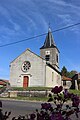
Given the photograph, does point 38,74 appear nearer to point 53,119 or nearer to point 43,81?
point 43,81

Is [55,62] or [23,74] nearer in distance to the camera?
[23,74]

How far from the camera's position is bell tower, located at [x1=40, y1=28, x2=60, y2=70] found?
53469 mm

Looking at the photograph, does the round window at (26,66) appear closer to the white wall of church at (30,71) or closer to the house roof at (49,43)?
the white wall of church at (30,71)

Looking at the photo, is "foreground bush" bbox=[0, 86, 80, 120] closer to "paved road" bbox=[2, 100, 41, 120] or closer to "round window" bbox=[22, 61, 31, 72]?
"paved road" bbox=[2, 100, 41, 120]

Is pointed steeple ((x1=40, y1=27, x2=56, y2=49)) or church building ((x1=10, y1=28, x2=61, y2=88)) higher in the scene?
pointed steeple ((x1=40, y1=27, x2=56, y2=49))

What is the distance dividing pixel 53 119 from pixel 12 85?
40843 mm

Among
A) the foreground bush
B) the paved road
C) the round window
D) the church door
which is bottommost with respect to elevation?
the paved road

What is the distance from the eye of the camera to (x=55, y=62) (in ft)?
176

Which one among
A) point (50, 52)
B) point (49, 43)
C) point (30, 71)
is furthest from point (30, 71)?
point (49, 43)

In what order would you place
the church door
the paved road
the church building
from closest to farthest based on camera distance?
the paved road < the church building < the church door

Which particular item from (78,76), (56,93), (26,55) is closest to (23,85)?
(26,55)

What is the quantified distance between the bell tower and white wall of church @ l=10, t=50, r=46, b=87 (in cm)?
1101

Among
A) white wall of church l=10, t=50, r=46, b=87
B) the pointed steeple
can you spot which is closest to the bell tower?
the pointed steeple

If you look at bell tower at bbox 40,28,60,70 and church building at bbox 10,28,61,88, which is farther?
bell tower at bbox 40,28,60,70
